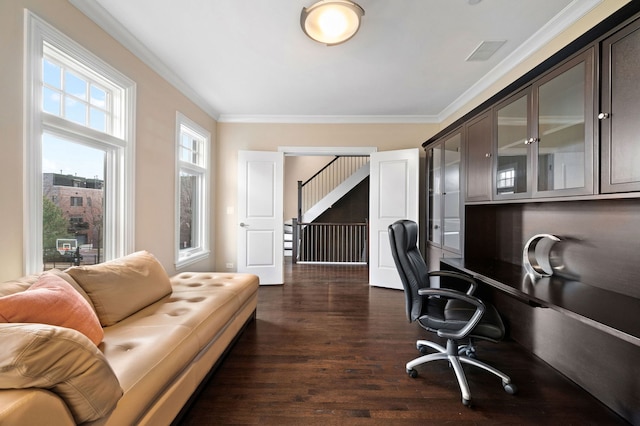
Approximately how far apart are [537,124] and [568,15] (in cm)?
Result: 94

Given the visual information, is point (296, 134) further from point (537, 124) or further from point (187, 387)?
point (187, 387)

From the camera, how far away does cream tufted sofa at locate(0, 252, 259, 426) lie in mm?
769

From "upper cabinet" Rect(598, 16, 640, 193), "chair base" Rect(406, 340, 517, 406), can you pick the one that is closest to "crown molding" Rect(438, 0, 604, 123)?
"upper cabinet" Rect(598, 16, 640, 193)

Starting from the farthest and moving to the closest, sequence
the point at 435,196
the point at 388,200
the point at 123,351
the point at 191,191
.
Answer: the point at 388,200, the point at 191,191, the point at 435,196, the point at 123,351

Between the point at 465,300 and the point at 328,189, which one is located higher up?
the point at 328,189

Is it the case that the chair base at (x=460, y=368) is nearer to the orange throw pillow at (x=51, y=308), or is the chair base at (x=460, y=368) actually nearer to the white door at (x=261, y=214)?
the orange throw pillow at (x=51, y=308)

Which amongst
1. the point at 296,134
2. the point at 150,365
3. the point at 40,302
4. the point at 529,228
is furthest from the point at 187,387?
the point at 296,134

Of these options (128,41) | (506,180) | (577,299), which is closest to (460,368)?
(577,299)

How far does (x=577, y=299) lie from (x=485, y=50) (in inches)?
88.4

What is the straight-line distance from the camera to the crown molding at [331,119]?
4133mm

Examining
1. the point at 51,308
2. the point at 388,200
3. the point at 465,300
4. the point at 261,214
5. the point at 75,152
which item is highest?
the point at 75,152

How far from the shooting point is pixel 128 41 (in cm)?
229

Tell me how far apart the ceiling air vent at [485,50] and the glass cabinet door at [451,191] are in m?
0.72

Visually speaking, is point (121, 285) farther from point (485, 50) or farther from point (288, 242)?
point (288, 242)
